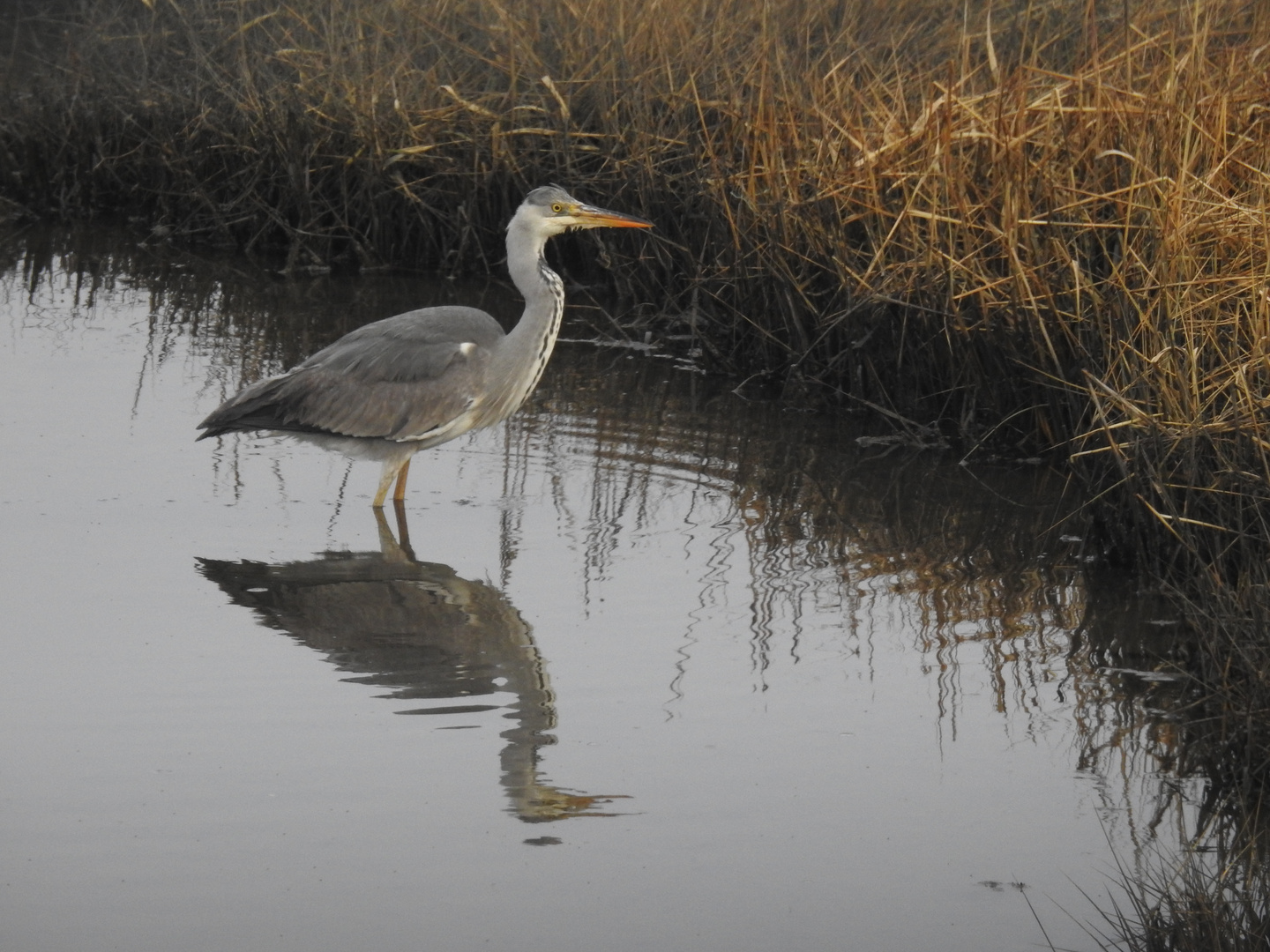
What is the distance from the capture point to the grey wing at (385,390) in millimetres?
7426

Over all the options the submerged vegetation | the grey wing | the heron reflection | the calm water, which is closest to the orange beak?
the grey wing

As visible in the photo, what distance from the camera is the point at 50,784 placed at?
4.62 m

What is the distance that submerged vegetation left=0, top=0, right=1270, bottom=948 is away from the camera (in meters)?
6.20

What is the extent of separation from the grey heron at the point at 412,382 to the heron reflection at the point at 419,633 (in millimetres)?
583

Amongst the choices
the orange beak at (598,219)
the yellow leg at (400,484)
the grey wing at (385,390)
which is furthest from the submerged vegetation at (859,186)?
the yellow leg at (400,484)

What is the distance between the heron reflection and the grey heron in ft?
1.91

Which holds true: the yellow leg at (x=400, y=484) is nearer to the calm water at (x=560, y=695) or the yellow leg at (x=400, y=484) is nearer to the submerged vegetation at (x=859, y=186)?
the calm water at (x=560, y=695)

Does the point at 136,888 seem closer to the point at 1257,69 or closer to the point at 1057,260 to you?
the point at 1057,260

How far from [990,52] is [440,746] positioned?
180 inches

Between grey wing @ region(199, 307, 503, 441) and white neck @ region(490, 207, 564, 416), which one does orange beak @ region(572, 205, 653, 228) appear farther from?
grey wing @ region(199, 307, 503, 441)

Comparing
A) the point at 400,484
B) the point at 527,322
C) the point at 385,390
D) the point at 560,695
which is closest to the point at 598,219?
the point at 527,322

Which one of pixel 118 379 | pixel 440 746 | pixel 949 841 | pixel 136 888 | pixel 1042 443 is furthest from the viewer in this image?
pixel 118 379

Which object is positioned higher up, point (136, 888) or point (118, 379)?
point (118, 379)

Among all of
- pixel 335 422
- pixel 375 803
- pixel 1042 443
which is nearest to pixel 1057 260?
pixel 1042 443
